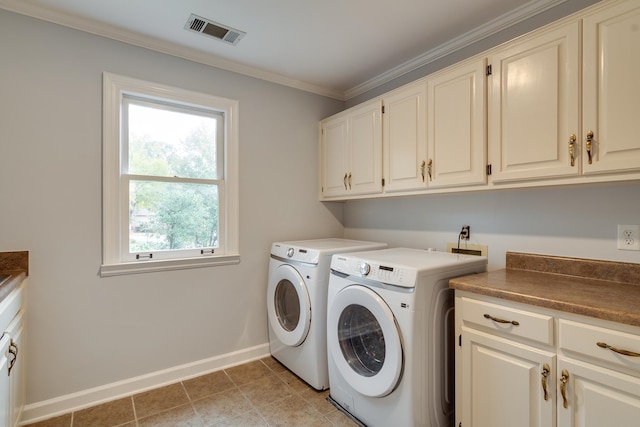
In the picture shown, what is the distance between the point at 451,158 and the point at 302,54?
134 centimetres

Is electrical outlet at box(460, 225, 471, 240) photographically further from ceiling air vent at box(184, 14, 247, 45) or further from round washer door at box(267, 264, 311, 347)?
ceiling air vent at box(184, 14, 247, 45)

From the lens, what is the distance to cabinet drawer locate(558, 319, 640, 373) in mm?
1051

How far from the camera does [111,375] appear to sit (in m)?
2.06

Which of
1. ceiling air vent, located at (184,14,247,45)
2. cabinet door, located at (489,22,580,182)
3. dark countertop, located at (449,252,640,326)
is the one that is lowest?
dark countertop, located at (449,252,640,326)

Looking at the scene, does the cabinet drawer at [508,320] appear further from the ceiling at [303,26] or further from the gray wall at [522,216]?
the ceiling at [303,26]

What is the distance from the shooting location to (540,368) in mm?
1265

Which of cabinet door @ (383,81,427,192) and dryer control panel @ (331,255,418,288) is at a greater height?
cabinet door @ (383,81,427,192)

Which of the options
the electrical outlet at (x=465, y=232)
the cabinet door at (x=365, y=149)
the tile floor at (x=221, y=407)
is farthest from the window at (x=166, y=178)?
the electrical outlet at (x=465, y=232)

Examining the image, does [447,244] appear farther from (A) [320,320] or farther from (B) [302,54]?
(B) [302,54]

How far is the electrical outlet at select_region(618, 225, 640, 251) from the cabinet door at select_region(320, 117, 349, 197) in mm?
1727

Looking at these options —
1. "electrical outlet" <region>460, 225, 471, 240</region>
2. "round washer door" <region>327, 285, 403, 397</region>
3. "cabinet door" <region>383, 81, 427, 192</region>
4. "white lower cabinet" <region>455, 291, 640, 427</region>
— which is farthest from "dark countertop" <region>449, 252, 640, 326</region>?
"cabinet door" <region>383, 81, 427, 192</region>

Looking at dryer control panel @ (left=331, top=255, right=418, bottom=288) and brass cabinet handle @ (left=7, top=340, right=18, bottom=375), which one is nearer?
brass cabinet handle @ (left=7, top=340, right=18, bottom=375)

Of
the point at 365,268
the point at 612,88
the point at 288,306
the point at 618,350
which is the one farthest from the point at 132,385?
the point at 612,88

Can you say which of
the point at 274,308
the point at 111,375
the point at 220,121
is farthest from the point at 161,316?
the point at 220,121
